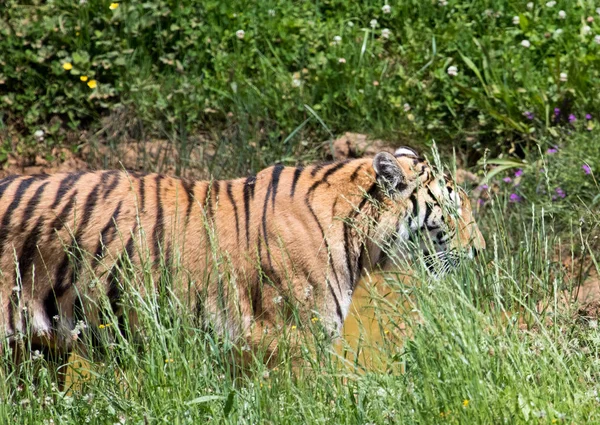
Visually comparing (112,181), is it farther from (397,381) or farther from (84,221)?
(397,381)

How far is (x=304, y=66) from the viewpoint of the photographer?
755cm

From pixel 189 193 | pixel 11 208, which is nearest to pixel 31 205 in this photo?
pixel 11 208

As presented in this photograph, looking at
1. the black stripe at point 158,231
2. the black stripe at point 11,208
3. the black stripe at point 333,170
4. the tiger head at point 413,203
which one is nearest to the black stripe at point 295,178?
the black stripe at point 333,170

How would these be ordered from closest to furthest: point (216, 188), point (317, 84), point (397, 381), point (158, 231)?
point (397, 381), point (158, 231), point (216, 188), point (317, 84)

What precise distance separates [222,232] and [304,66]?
3162 mm


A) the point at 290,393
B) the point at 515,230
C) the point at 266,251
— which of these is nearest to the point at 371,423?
the point at 290,393

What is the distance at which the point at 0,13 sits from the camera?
794cm

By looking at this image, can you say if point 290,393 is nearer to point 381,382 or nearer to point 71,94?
point 381,382

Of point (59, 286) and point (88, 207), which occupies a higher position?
point (88, 207)

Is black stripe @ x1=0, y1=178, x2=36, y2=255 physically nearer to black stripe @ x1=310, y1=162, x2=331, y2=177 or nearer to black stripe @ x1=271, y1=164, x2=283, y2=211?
black stripe @ x1=271, y1=164, x2=283, y2=211

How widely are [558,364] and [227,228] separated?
1.96 m

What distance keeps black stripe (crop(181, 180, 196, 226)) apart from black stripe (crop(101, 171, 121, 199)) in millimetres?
290

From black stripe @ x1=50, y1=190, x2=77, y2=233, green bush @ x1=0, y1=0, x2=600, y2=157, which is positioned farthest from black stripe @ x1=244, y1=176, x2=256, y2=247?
green bush @ x1=0, y1=0, x2=600, y2=157

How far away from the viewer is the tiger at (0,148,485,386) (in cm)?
443
